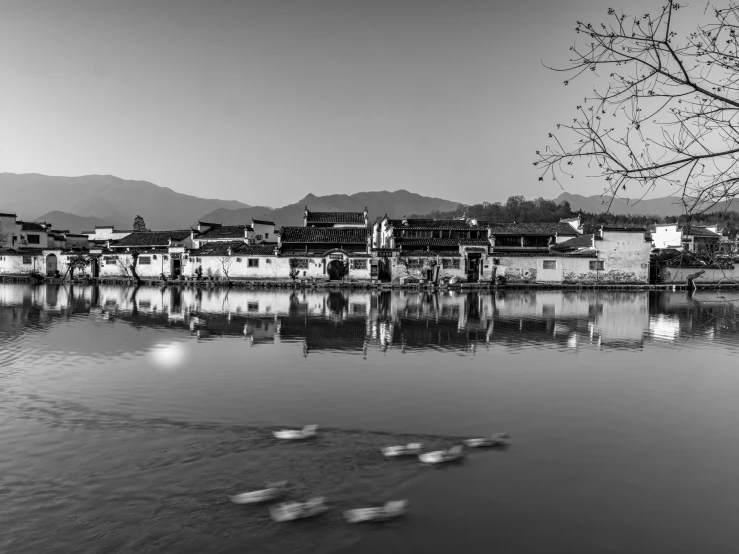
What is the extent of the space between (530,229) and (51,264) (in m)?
47.5

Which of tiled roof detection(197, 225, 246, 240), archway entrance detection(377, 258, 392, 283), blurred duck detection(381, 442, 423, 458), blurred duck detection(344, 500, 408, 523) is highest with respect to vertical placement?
tiled roof detection(197, 225, 246, 240)

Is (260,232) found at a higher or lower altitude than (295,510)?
higher

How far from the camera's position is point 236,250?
45.2m

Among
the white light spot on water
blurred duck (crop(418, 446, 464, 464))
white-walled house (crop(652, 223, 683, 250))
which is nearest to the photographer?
blurred duck (crop(418, 446, 464, 464))

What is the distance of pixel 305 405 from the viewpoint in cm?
1016

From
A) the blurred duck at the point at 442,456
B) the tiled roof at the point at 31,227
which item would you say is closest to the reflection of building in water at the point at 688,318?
the blurred duck at the point at 442,456

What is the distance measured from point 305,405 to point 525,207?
3952 inches

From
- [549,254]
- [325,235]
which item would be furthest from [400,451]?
[549,254]

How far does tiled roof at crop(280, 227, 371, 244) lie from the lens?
45.7m

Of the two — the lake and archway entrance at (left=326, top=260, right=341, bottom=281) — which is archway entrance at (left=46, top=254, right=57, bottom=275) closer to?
archway entrance at (left=326, top=260, right=341, bottom=281)

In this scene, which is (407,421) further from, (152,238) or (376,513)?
(152,238)

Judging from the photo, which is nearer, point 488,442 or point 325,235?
point 488,442

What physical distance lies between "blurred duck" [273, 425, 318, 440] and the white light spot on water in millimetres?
5831

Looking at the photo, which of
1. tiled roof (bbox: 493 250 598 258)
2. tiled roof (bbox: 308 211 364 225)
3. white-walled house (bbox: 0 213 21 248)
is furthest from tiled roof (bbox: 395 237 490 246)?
white-walled house (bbox: 0 213 21 248)
